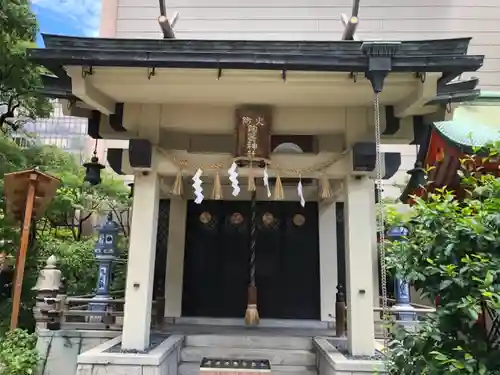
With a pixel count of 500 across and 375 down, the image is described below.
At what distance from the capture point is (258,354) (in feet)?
22.4

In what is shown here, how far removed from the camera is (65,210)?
1063 cm

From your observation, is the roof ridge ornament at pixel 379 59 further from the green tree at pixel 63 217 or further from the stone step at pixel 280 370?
the green tree at pixel 63 217

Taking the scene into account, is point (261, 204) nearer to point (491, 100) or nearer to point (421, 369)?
point (491, 100)

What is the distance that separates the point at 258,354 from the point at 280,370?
0.42m

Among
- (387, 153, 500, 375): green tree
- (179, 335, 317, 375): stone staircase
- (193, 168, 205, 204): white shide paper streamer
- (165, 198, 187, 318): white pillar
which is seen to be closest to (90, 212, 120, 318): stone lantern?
(165, 198, 187, 318): white pillar

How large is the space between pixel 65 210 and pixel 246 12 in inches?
351

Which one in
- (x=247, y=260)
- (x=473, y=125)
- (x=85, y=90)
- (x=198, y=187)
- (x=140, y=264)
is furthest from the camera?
(x=247, y=260)

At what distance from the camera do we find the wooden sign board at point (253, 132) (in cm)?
626

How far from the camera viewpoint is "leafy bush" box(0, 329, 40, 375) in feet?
20.6

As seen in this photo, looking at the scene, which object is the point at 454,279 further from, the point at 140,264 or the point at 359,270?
the point at 140,264

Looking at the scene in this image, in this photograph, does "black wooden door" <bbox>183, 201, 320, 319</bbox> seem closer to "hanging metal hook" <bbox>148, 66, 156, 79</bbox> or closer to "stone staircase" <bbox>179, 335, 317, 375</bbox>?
"stone staircase" <bbox>179, 335, 317, 375</bbox>

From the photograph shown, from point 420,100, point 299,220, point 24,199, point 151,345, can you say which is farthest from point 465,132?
point 24,199

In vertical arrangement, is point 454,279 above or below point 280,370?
above

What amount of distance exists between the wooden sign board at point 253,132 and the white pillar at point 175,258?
3.83 metres
